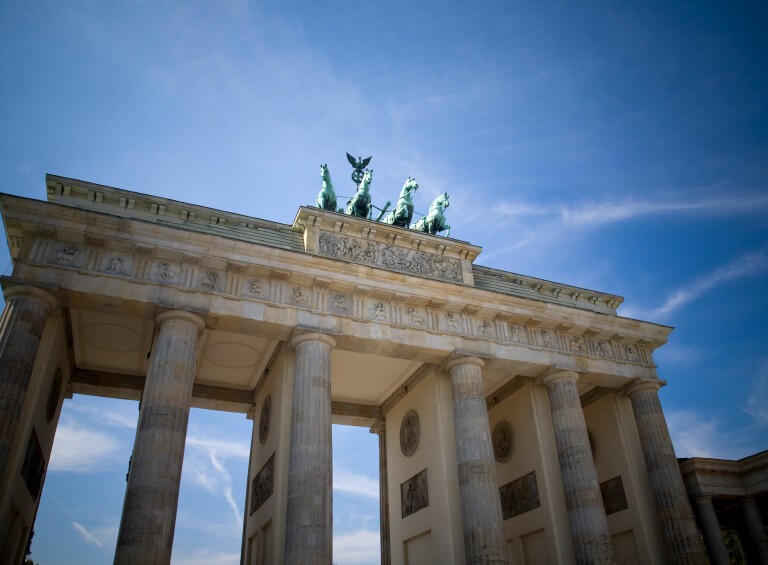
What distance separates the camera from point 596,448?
2459 centimetres

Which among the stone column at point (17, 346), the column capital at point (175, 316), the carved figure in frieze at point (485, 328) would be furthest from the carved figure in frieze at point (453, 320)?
the stone column at point (17, 346)

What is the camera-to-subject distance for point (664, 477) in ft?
71.7

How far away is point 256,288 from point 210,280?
1.44 meters

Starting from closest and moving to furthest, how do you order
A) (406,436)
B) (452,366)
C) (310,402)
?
1. (310,402)
2. (452,366)
3. (406,436)

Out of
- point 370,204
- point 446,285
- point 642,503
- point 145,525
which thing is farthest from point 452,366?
point 145,525

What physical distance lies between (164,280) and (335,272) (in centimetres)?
539

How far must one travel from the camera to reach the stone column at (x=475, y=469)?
17.7 m

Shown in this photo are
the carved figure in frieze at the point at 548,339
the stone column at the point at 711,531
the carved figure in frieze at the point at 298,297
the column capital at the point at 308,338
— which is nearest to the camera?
the column capital at the point at 308,338

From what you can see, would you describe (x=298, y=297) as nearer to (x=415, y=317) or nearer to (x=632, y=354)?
(x=415, y=317)

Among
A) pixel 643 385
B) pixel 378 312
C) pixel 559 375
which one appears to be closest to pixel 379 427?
pixel 378 312

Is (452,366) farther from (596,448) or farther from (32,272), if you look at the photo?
(32,272)

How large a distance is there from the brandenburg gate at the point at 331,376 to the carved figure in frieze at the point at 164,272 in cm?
5

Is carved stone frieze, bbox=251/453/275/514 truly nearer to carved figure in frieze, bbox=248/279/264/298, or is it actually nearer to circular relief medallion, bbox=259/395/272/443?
circular relief medallion, bbox=259/395/272/443

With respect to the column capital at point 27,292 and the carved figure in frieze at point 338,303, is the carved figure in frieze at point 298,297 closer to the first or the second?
the carved figure in frieze at point 338,303
